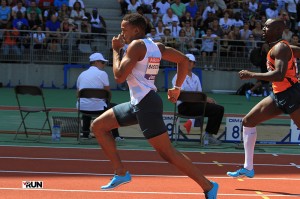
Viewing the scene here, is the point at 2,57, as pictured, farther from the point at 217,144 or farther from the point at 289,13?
the point at 217,144

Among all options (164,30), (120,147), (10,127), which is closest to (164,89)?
(164,30)

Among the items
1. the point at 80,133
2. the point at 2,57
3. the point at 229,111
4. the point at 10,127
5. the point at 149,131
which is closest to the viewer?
the point at 149,131

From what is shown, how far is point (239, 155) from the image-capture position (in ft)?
41.4

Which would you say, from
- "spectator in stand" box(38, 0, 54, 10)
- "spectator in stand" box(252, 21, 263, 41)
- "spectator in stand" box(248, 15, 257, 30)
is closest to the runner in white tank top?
"spectator in stand" box(252, 21, 263, 41)

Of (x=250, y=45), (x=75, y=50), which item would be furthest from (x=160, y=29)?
(x=250, y=45)

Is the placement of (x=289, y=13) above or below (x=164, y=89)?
above

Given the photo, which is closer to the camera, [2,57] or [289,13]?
[2,57]

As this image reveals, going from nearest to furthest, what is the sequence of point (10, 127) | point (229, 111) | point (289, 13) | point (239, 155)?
point (239, 155) < point (10, 127) < point (229, 111) < point (289, 13)

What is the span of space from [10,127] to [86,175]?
18.2 feet

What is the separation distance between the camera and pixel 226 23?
26.6 meters

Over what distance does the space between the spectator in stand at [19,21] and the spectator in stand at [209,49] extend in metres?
5.63

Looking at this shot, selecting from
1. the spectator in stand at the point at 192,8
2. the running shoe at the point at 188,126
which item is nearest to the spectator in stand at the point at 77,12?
the spectator in stand at the point at 192,8

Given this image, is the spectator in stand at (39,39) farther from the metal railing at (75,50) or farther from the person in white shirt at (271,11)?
the person in white shirt at (271,11)

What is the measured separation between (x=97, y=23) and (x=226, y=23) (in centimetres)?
430
